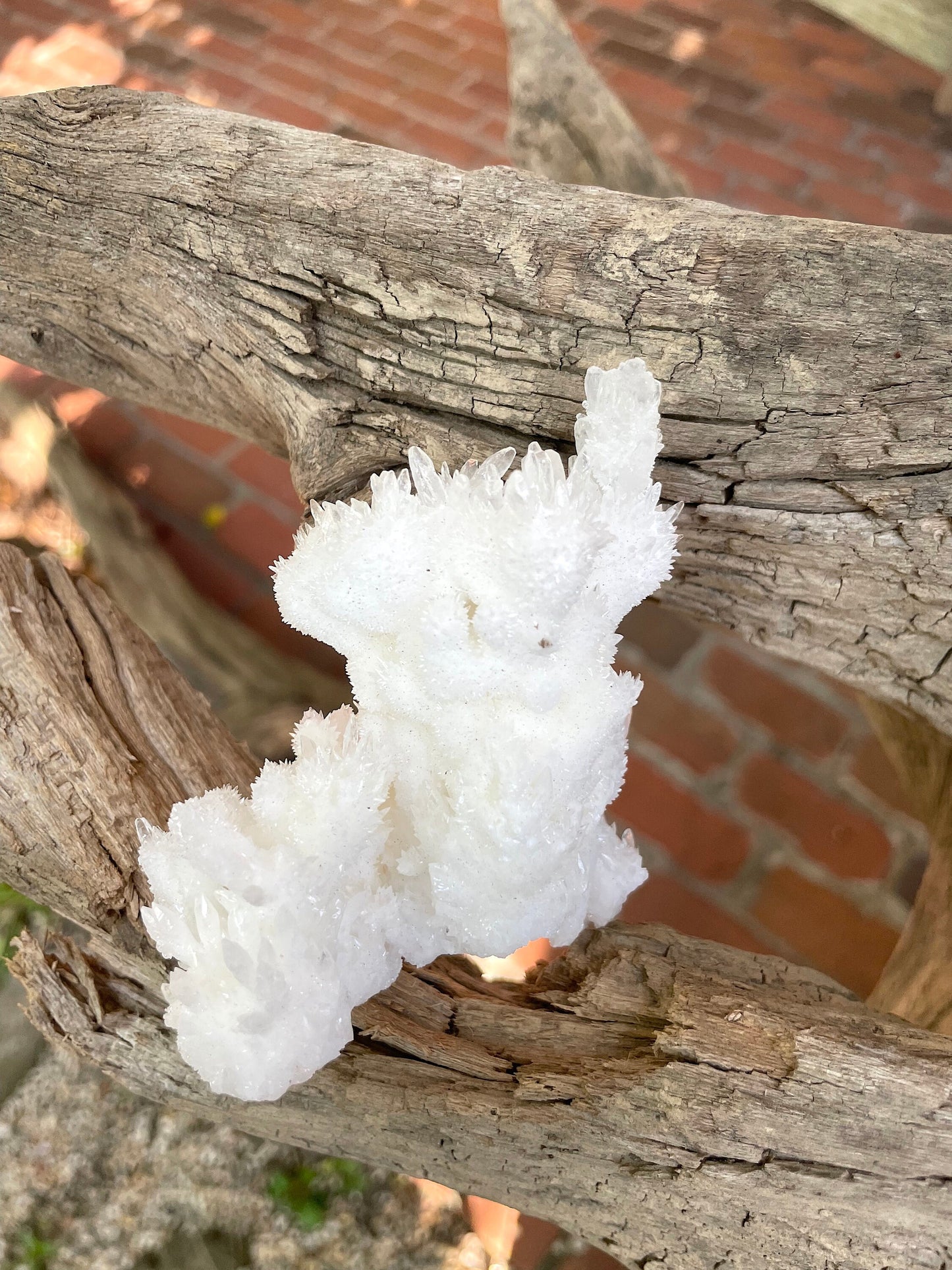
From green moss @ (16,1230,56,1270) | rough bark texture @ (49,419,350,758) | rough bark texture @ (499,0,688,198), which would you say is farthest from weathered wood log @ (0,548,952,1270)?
rough bark texture @ (499,0,688,198)

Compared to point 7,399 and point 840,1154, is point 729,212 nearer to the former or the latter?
point 840,1154

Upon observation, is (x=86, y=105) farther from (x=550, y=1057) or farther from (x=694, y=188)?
(x=694, y=188)

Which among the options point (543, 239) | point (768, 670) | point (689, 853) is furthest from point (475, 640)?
point (768, 670)

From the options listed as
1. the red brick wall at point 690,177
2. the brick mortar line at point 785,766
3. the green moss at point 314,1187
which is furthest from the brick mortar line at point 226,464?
the green moss at point 314,1187

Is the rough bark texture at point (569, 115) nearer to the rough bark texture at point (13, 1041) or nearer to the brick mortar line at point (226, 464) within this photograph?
the brick mortar line at point (226, 464)

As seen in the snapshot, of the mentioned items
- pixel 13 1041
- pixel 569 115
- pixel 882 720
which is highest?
pixel 569 115

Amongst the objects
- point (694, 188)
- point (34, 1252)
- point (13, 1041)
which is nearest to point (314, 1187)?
point (34, 1252)

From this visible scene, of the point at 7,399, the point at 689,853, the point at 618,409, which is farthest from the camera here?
the point at 7,399
